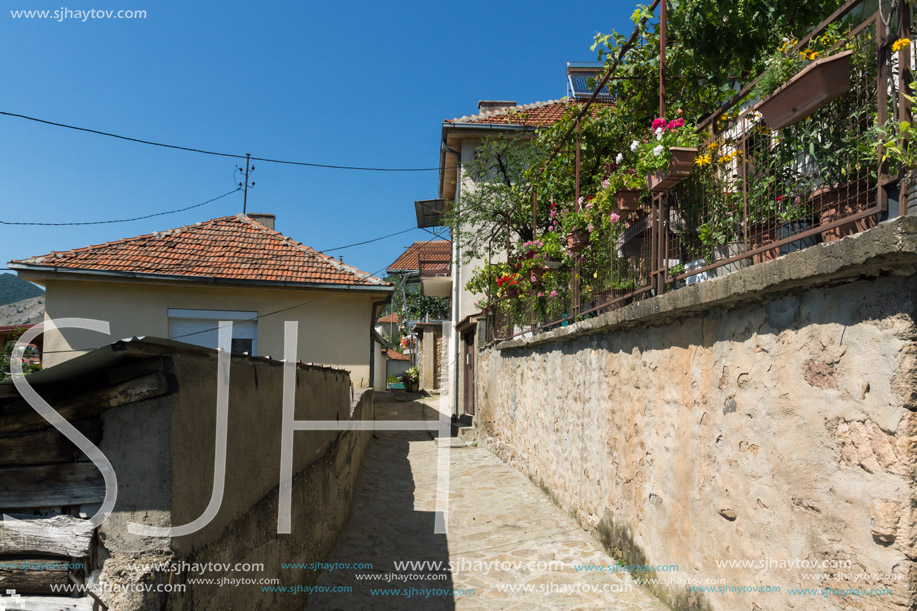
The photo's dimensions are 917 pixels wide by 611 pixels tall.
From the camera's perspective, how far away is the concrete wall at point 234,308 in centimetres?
1150

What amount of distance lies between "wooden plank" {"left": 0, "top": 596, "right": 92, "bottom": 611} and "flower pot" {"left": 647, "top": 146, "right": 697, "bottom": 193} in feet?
12.3

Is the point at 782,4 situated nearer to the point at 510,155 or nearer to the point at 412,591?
the point at 412,591

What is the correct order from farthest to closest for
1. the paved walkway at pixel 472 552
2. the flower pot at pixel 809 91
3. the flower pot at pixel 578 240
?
the flower pot at pixel 578 240 → the paved walkway at pixel 472 552 → the flower pot at pixel 809 91

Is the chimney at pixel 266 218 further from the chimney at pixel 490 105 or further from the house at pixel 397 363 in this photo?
the house at pixel 397 363

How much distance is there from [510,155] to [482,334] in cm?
403

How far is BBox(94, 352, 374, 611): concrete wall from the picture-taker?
2027 mm

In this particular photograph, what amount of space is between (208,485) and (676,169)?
327cm

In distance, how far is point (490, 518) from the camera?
6.54 metres

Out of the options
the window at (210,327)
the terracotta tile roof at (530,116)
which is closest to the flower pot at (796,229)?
the window at (210,327)

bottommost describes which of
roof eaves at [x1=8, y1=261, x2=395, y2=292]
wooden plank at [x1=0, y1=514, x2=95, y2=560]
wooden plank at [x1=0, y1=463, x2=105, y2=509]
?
wooden plank at [x1=0, y1=514, x2=95, y2=560]

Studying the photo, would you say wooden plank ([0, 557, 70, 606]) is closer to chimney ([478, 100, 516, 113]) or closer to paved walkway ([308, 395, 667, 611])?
paved walkway ([308, 395, 667, 611])

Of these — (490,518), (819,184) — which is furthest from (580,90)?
(819,184)

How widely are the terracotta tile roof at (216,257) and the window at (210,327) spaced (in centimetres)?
74

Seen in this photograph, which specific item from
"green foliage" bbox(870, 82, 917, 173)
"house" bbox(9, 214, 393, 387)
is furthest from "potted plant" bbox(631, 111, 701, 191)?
"house" bbox(9, 214, 393, 387)
